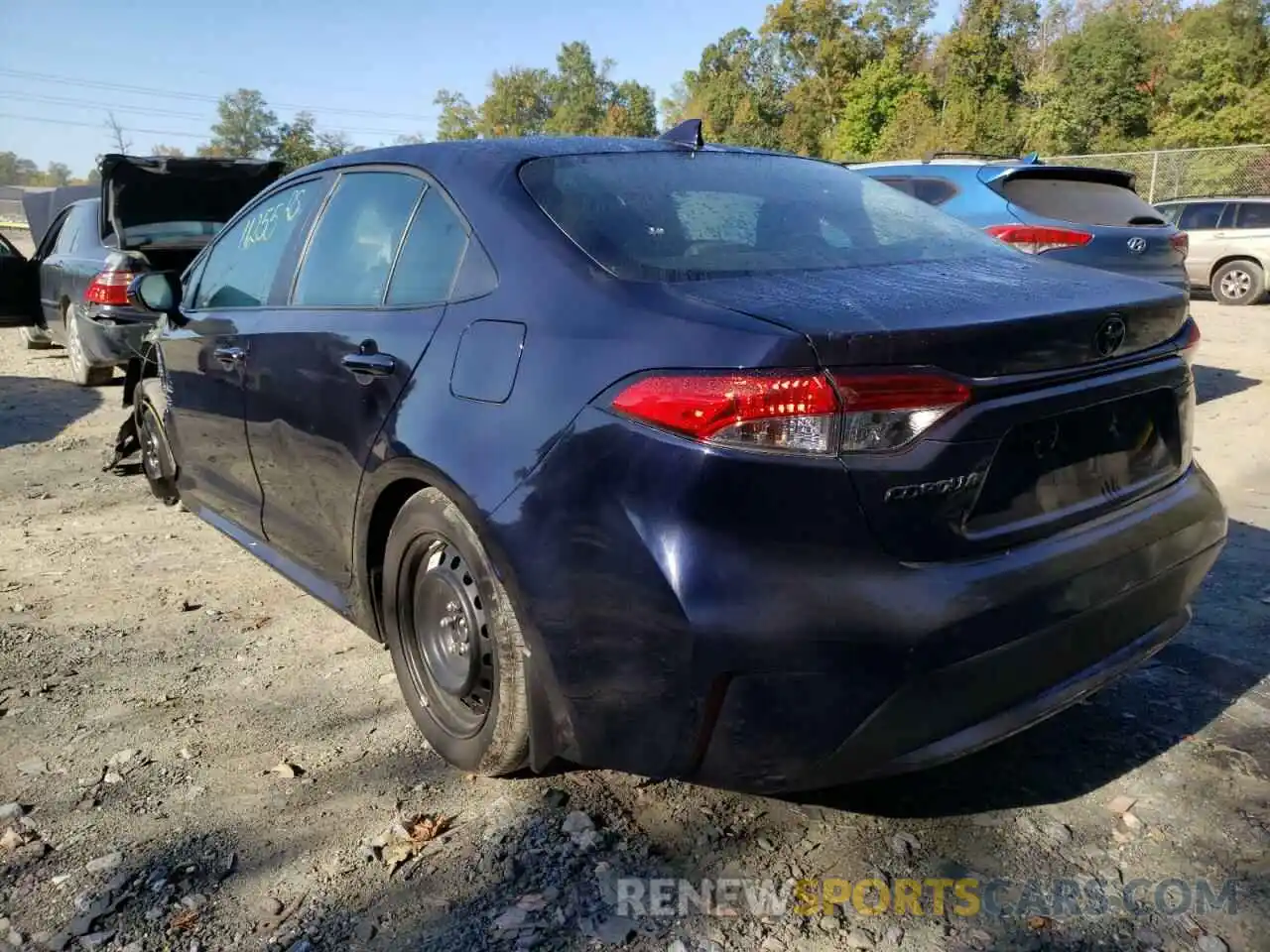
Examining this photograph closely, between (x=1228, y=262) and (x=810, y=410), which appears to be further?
(x=1228, y=262)

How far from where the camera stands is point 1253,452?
5750 mm

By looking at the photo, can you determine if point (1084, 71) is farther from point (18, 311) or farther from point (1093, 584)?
point (1093, 584)

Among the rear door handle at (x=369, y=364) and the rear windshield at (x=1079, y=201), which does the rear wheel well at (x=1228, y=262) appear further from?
the rear door handle at (x=369, y=364)

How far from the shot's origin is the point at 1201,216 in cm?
1458

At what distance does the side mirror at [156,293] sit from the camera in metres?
4.00

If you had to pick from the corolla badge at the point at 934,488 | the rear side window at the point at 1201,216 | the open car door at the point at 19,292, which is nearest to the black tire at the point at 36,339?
the open car door at the point at 19,292

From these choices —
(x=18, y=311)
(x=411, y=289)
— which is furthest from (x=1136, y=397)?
(x=18, y=311)

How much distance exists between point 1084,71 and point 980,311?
4655 cm

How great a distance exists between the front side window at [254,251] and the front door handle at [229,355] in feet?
0.59

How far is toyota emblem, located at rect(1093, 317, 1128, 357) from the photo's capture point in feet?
6.96

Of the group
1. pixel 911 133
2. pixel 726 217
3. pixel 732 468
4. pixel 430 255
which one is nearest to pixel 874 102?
pixel 911 133

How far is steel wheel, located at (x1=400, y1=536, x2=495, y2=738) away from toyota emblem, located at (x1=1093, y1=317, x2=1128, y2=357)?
1.50 metres

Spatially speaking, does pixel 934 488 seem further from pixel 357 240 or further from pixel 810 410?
pixel 357 240

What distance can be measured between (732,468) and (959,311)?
594 mm
